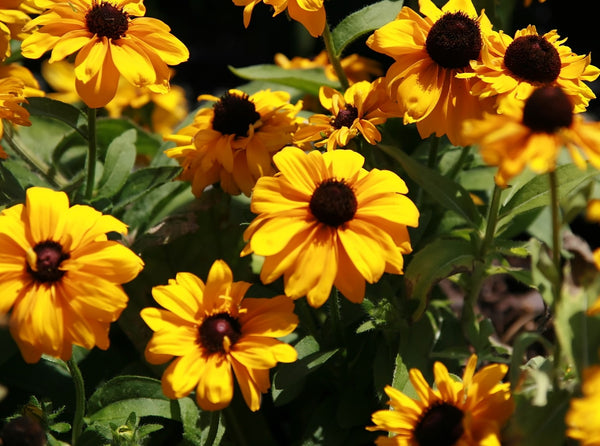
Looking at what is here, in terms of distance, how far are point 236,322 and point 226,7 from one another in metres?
2.32

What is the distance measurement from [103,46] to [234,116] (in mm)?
241

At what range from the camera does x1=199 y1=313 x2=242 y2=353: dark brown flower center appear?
0.97 meters

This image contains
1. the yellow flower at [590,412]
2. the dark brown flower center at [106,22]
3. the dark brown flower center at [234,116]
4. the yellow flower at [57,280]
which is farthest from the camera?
the dark brown flower center at [234,116]

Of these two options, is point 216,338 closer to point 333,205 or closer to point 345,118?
point 333,205

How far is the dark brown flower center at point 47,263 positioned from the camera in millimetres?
935

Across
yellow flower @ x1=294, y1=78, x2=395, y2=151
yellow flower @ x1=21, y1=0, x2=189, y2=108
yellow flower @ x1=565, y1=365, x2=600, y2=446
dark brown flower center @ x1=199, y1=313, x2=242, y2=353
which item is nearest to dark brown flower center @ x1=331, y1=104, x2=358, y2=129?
yellow flower @ x1=294, y1=78, x2=395, y2=151

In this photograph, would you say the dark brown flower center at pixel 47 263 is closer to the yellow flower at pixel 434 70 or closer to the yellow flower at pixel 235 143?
the yellow flower at pixel 235 143

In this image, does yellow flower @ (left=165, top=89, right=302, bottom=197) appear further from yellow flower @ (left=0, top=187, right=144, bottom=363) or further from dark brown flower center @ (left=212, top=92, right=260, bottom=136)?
yellow flower @ (left=0, top=187, right=144, bottom=363)

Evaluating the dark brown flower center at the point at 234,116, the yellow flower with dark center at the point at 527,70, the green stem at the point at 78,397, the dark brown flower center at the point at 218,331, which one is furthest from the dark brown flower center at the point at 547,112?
the green stem at the point at 78,397

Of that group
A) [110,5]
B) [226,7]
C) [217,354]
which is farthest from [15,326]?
[226,7]

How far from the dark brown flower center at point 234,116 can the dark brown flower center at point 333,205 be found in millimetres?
307

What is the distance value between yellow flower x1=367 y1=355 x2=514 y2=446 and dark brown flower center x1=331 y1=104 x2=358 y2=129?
0.42 metres

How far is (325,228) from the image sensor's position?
38.7 inches

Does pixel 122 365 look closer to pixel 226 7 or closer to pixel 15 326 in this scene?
pixel 15 326
